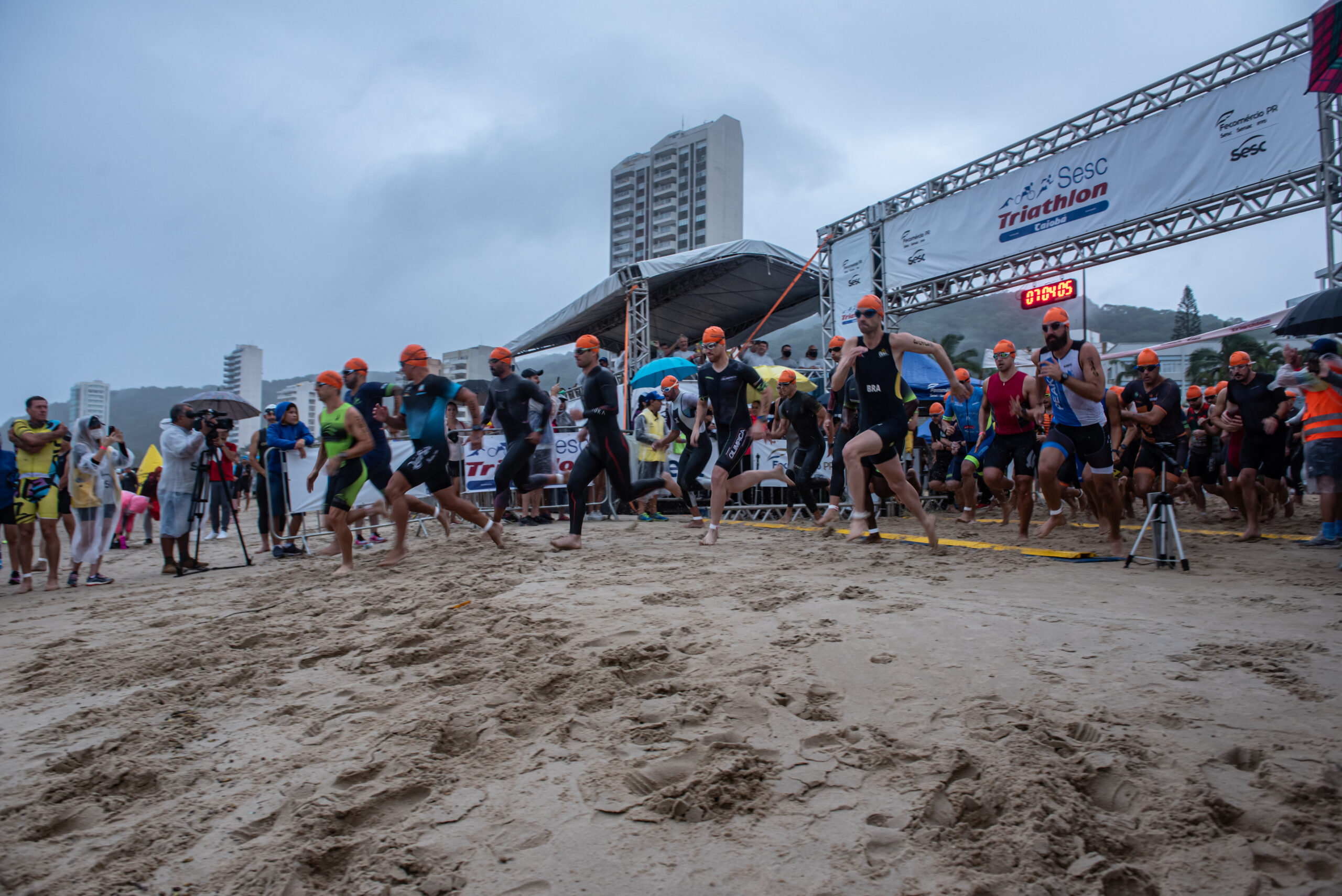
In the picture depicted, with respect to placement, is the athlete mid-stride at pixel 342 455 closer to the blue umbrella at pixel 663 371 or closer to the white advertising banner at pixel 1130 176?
the blue umbrella at pixel 663 371

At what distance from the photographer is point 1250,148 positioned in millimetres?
11031

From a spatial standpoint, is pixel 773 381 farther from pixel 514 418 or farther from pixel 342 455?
pixel 342 455

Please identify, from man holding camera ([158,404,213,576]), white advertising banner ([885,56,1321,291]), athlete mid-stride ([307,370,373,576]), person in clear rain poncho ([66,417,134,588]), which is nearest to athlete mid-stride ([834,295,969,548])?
athlete mid-stride ([307,370,373,576])

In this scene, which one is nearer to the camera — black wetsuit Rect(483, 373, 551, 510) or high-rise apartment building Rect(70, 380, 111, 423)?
black wetsuit Rect(483, 373, 551, 510)

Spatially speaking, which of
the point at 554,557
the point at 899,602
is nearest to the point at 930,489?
the point at 554,557

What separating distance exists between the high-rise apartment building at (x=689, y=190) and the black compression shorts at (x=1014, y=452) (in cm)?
8217

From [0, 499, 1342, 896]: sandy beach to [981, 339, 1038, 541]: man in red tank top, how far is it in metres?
2.91

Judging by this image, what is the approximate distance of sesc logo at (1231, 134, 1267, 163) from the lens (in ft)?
35.7

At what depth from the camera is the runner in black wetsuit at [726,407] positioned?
6.61 m

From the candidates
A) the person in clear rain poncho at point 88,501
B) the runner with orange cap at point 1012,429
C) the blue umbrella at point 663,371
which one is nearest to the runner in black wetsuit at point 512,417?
the person in clear rain poncho at point 88,501

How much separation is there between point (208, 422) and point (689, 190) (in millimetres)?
89294

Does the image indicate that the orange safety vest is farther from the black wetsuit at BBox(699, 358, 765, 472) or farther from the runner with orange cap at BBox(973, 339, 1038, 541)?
the black wetsuit at BBox(699, 358, 765, 472)

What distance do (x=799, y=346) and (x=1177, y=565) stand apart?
136m

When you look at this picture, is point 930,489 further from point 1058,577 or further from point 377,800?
point 377,800
